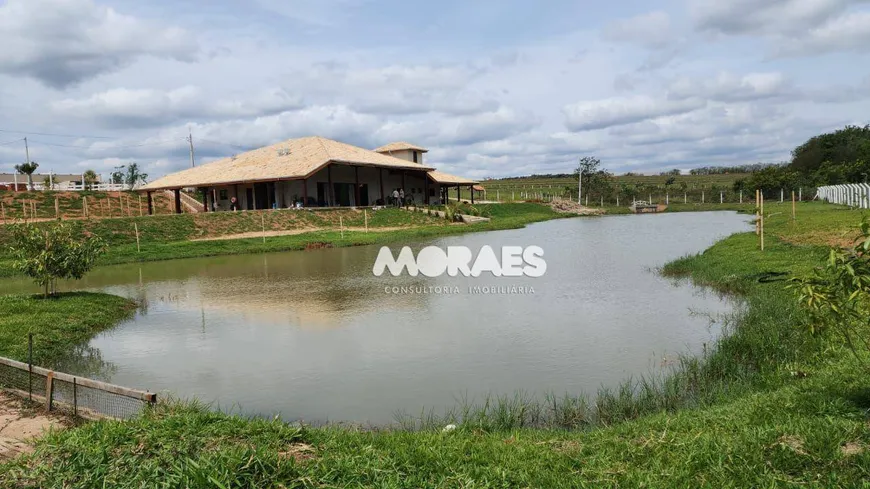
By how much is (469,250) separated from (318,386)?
17.0 meters

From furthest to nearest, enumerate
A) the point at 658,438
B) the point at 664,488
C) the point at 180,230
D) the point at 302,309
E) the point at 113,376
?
the point at 180,230 → the point at 302,309 → the point at 113,376 → the point at 658,438 → the point at 664,488

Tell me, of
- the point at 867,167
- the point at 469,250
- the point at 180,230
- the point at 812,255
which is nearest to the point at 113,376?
the point at 812,255

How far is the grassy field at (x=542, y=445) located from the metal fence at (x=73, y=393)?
42 centimetres

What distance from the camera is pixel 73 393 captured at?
255 inches

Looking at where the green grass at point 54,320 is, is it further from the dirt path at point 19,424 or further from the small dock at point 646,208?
the small dock at point 646,208

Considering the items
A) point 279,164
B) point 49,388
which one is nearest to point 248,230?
point 279,164

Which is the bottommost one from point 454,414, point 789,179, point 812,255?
point 454,414

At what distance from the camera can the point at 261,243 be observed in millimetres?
Result: 28125

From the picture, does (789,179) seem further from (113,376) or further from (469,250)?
(113,376)

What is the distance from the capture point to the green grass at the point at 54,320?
916 cm

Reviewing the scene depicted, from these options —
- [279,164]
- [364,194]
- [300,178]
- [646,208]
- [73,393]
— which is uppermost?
[279,164]

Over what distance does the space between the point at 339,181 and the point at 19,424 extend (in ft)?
119

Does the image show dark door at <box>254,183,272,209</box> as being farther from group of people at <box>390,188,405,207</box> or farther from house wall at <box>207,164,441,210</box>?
group of people at <box>390,188,405,207</box>

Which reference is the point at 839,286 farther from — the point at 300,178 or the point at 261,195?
the point at 261,195
